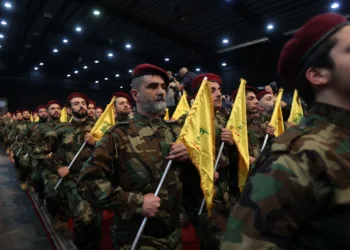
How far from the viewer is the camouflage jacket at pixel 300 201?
75 centimetres

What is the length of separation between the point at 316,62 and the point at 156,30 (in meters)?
10.2

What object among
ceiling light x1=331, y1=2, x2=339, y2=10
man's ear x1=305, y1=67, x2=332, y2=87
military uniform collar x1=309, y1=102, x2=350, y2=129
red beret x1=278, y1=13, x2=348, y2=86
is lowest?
military uniform collar x1=309, y1=102, x2=350, y2=129

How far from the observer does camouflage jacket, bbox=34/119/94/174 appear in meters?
4.17

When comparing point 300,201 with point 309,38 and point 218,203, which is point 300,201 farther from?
point 218,203

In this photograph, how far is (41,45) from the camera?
1362cm

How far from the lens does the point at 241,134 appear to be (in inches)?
126

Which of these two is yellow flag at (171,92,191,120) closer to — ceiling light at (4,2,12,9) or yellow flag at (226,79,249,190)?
yellow flag at (226,79,249,190)

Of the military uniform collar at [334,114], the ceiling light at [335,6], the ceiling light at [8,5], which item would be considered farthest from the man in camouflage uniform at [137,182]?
the ceiling light at [8,5]

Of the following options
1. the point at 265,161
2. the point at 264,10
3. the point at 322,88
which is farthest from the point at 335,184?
the point at 264,10

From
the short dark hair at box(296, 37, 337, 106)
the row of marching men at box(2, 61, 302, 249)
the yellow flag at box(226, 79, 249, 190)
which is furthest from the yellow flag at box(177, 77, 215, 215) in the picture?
the short dark hair at box(296, 37, 337, 106)

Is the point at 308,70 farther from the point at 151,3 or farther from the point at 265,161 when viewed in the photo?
the point at 151,3

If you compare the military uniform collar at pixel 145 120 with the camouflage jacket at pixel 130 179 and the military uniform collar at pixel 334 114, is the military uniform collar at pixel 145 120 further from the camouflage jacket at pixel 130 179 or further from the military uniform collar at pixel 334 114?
the military uniform collar at pixel 334 114

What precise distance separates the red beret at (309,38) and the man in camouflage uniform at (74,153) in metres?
3.16

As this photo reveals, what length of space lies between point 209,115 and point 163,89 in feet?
1.67
